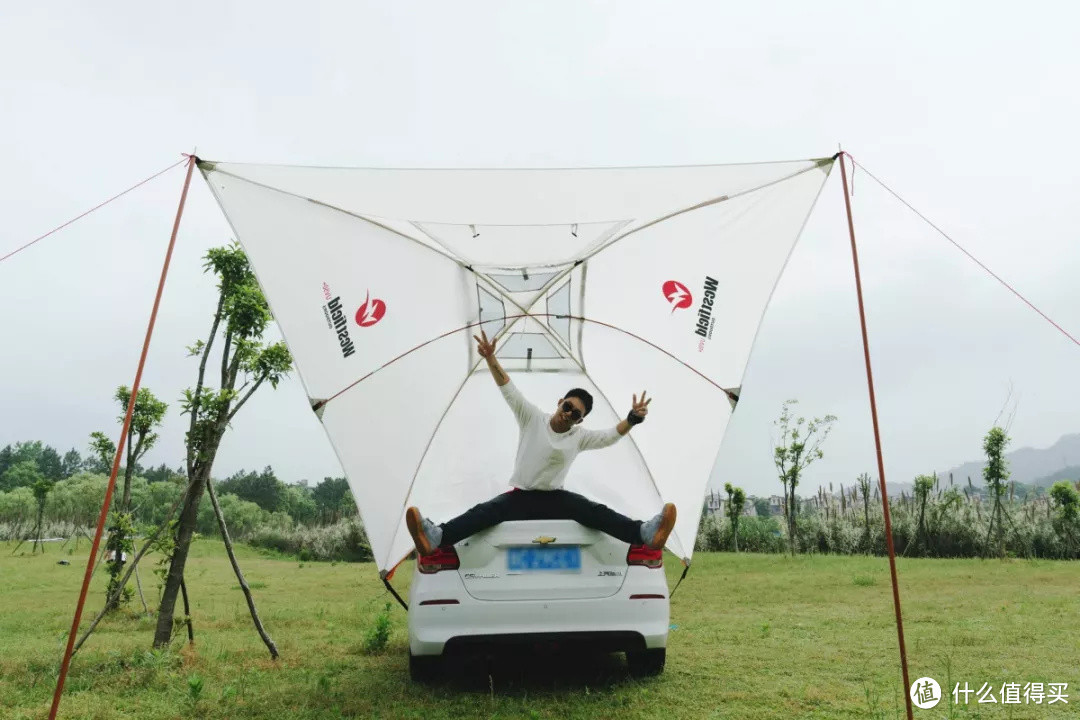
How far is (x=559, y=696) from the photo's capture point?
14.9 ft

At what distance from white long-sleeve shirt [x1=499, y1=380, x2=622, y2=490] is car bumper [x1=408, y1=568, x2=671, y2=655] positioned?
3.15ft

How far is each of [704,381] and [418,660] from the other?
321 cm

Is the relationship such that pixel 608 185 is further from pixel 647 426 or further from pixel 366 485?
pixel 366 485

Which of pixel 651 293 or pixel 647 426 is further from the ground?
pixel 651 293

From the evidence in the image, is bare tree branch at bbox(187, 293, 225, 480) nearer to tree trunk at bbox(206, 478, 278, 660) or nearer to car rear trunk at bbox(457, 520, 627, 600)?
tree trunk at bbox(206, 478, 278, 660)

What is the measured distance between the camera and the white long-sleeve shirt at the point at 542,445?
5.05m

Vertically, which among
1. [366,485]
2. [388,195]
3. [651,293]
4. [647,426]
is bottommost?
[366,485]

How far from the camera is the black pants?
14.5 feet

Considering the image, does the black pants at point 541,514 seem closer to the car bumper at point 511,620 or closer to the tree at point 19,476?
the car bumper at point 511,620

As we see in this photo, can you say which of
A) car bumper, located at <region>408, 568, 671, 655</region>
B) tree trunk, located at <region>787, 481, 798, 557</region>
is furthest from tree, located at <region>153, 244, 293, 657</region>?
tree trunk, located at <region>787, 481, 798, 557</region>

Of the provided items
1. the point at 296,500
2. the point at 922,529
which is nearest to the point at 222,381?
the point at 922,529

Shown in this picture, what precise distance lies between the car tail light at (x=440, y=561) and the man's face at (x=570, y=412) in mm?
1224

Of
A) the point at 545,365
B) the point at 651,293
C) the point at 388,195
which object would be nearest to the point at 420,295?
the point at 388,195

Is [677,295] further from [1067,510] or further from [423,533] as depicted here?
[1067,510]
